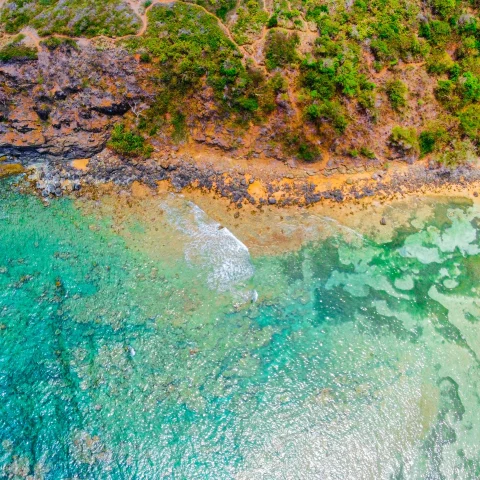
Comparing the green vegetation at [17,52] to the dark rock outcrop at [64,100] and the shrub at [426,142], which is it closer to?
the dark rock outcrop at [64,100]

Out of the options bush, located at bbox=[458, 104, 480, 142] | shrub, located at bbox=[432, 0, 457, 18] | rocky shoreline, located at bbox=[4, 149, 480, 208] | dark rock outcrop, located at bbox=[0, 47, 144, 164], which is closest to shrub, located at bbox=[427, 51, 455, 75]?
shrub, located at bbox=[432, 0, 457, 18]

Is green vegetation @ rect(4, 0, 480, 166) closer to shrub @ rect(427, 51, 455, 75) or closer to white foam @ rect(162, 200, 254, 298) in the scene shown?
shrub @ rect(427, 51, 455, 75)

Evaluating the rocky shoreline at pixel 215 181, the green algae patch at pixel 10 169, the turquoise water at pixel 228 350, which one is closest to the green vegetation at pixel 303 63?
the rocky shoreline at pixel 215 181

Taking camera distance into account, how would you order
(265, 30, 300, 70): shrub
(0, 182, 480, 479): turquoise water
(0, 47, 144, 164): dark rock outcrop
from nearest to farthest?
(0, 182, 480, 479): turquoise water, (0, 47, 144, 164): dark rock outcrop, (265, 30, 300, 70): shrub

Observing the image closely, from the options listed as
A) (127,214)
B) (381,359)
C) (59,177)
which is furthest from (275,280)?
(59,177)

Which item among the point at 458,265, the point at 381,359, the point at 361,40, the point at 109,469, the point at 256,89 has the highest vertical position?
the point at 361,40

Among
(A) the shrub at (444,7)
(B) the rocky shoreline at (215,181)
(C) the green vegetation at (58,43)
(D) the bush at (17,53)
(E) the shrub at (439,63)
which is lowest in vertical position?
(B) the rocky shoreline at (215,181)

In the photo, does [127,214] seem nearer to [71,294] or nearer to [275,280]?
[71,294]
